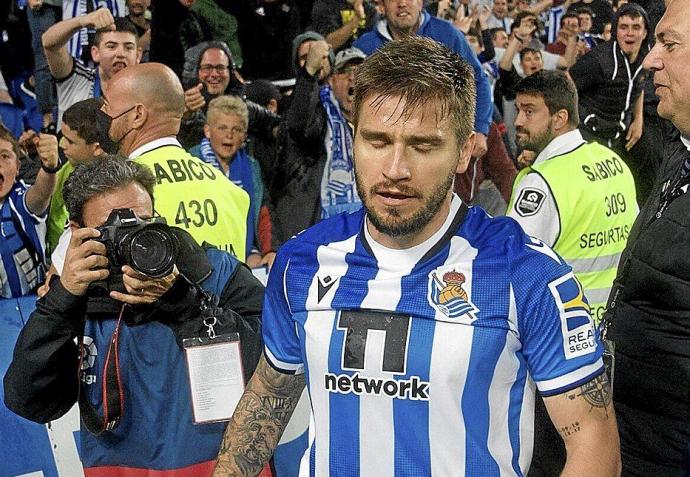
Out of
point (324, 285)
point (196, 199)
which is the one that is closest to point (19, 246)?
point (196, 199)

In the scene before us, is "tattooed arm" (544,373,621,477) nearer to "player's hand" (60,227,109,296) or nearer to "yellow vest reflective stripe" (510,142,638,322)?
"player's hand" (60,227,109,296)

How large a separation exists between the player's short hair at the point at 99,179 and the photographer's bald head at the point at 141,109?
4.17ft

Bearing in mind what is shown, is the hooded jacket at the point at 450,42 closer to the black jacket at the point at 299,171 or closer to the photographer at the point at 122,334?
the black jacket at the point at 299,171

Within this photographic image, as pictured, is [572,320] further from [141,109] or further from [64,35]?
[64,35]

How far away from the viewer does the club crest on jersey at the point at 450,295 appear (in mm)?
2221

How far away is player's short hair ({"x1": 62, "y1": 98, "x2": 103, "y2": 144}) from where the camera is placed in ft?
17.8

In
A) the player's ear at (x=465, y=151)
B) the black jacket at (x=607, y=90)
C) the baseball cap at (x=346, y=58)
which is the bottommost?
the black jacket at (x=607, y=90)

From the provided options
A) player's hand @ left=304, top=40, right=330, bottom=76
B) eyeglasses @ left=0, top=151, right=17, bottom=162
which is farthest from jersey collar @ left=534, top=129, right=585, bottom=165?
eyeglasses @ left=0, top=151, right=17, bottom=162

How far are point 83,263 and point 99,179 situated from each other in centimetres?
33

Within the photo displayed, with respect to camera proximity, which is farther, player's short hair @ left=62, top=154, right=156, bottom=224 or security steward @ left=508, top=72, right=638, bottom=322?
security steward @ left=508, top=72, right=638, bottom=322

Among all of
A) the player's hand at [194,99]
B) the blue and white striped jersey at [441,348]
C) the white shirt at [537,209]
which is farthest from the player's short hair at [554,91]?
the blue and white striped jersey at [441,348]

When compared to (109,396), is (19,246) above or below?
below

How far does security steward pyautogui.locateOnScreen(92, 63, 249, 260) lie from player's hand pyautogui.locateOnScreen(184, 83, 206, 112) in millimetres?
2112

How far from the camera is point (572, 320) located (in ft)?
7.09
